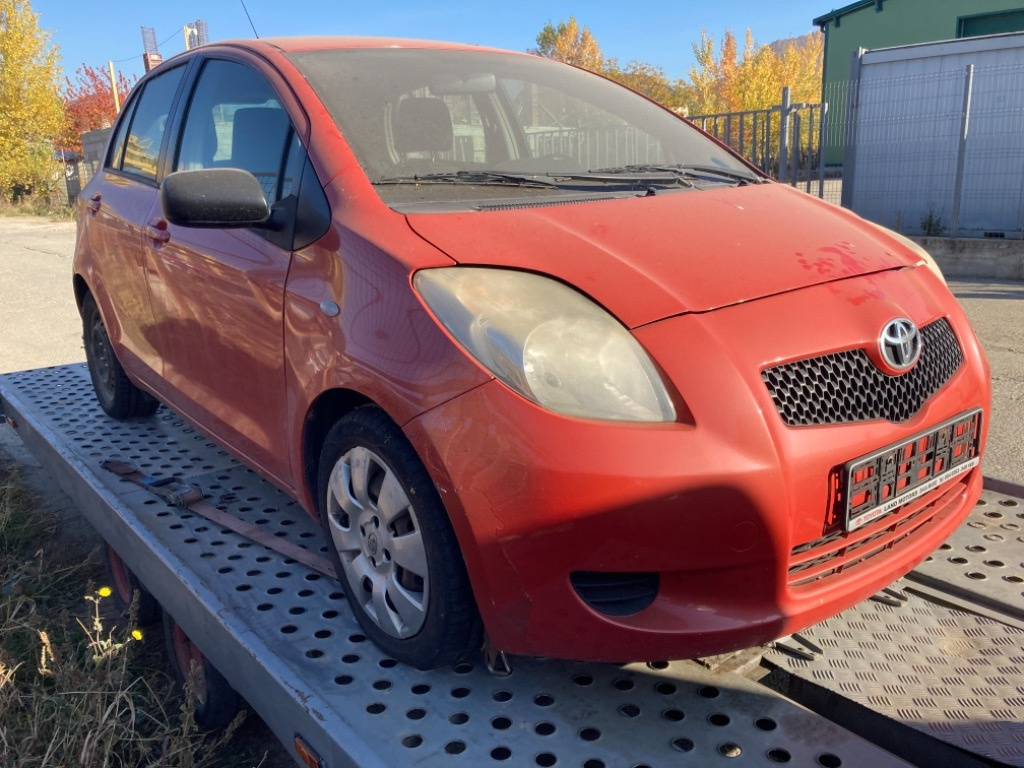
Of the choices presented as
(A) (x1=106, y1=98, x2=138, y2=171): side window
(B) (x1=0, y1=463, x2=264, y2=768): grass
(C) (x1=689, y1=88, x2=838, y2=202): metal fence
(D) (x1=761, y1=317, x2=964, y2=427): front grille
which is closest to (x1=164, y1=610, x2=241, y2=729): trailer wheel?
(B) (x1=0, y1=463, x2=264, y2=768): grass

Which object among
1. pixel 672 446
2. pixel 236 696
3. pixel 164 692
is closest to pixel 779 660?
pixel 672 446

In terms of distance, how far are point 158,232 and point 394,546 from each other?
1.84m

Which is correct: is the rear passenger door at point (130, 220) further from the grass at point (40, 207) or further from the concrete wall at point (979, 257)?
the grass at point (40, 207)

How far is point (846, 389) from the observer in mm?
1905

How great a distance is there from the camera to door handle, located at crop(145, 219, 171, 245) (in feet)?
10.5

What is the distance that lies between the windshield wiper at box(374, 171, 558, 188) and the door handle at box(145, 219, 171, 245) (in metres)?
1.20

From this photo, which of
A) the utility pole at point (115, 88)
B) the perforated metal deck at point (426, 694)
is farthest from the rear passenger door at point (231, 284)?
the utility pole at point (115, 88)

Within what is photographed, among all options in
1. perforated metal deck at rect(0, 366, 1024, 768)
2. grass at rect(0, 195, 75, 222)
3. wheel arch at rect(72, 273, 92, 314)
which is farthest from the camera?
grass at rect(0, 195, 75, 222)

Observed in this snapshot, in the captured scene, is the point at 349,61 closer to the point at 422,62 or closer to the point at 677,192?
the point at 422,62

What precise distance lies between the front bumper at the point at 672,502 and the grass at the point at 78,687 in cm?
110

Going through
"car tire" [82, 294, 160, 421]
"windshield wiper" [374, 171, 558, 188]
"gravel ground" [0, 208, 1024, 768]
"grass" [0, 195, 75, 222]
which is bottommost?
"gravel ground" [0, 208, 1024, 768]

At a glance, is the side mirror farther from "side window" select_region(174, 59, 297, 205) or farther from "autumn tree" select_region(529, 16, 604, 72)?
"autumn tree" select_region(529, 16, 604, 72)

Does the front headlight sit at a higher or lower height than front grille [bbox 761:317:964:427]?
higher

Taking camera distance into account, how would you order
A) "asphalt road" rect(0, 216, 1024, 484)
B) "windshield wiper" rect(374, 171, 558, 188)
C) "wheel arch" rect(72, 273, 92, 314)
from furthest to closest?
"asphalt road" rect(0, 216, 1024, 484)
"wheel arch" rect(72, 273, 92, 314)
"windshield wiper" rect(374, 171, 558, 188)
